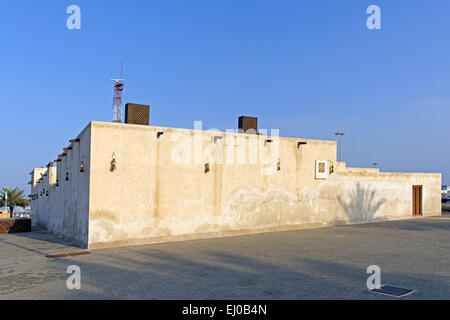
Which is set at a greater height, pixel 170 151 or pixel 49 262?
pixel 170 151

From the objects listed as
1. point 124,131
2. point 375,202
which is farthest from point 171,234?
point 375,202

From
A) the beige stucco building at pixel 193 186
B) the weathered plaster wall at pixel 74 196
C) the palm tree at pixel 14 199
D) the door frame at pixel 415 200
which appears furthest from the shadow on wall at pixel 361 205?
the palm tree at pixel 14 199

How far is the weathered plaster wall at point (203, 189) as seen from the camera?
13.2 metres

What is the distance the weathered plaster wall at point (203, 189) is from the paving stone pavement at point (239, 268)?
1043 millimetres

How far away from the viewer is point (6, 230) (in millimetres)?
24344

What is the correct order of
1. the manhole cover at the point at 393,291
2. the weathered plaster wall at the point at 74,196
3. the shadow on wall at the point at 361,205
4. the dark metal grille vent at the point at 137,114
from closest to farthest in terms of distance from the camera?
the manhole cover at the point at 393,291 → the weathered plaster wall at the point at 74,196 → the dark metal grille vent at the point at 137,114 → the shadow on wall at the point at 361,205

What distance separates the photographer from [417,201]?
24.3 meters

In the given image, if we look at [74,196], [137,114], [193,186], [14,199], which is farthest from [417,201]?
[14,199]

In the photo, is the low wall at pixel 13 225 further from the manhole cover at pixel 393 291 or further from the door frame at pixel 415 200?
the door frame at pixel 415 200

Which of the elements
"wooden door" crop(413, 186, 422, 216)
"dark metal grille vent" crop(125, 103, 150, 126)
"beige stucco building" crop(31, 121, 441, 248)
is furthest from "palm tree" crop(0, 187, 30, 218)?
"wooden door" crop(413, 186, 422, 216)

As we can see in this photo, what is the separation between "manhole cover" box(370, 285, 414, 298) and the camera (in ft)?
22.1
